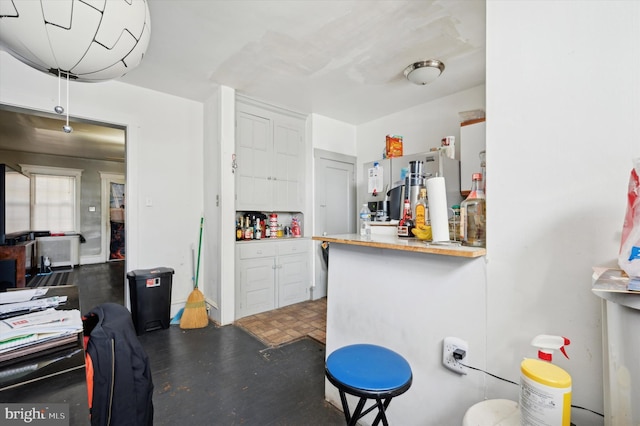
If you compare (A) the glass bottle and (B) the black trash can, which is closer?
(A) the glass bottle

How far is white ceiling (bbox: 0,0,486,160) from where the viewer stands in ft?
6.25

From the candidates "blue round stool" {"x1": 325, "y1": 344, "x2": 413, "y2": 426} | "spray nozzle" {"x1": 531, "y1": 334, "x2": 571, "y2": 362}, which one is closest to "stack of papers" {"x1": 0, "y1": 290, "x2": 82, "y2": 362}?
"blue round stool" {"x1": 325, "y1": 344, "x2": 413, "y2": 426}

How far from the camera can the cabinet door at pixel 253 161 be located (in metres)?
3.27

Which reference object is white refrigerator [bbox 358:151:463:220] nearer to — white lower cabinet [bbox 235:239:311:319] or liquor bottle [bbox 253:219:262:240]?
white lower cabinet [bbox 235:239:311:319]

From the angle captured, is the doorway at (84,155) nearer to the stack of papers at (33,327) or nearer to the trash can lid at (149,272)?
the trash can lid at (149,272)

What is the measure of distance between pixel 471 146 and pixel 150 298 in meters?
3.59

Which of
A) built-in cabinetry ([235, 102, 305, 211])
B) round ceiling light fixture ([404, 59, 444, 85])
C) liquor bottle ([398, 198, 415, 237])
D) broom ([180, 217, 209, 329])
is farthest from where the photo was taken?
built-in cabinetry ([235, 102, 305, 211])

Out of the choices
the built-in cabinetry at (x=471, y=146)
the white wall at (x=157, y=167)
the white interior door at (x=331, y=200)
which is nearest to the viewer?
the built-in cabinetry at (x=471, y=146)

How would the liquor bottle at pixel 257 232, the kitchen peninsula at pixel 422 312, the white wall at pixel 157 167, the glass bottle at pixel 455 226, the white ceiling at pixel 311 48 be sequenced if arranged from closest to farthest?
the kitchen peninsula at pixel 422 312 < the glass bottle at pixel 455 226 < the white ceiling at pixel 311 48 < the white wall at pixel 157 167 < the liquor bottle at pixel 257 232

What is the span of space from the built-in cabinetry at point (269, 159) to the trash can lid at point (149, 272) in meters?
1.00

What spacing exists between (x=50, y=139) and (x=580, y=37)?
282 inches

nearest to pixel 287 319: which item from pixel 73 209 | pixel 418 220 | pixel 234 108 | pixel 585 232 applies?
pixel 418 220

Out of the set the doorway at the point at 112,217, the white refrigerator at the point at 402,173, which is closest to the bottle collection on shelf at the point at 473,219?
the white refrigerator at the point at 402,173

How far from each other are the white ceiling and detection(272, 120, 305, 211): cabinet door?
443mm
